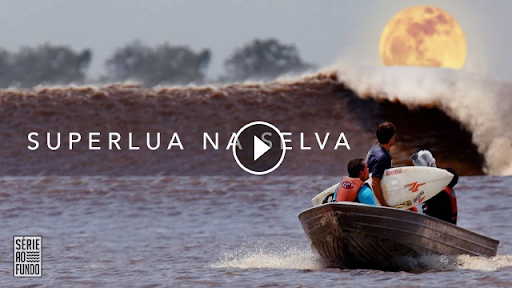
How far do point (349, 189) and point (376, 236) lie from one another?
62 centimetres

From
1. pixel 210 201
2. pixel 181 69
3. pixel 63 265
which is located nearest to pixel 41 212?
pixel 210 201

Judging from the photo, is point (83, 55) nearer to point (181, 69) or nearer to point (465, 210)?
point (181, 69)

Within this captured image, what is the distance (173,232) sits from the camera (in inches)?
672

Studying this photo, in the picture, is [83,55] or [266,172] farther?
[83,55]

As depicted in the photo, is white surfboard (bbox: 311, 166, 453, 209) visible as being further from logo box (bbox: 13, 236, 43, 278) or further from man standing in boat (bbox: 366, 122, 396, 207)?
logo box (bbox: 13, 236, 43, 278)

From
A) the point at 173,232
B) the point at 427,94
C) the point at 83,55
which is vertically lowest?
the point at 173,232

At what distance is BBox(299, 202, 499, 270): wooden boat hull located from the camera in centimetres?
1080

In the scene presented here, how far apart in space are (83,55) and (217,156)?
165 feet

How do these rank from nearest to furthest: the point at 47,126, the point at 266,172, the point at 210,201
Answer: the point at 210,201
the point at 266,172
the point at 47,126

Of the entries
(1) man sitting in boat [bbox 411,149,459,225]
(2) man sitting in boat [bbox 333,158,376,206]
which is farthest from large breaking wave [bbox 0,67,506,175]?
(2) man sitting in boat [bbox 333,158,376,206]

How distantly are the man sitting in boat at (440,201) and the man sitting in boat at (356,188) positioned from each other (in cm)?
101

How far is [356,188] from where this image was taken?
425 inches

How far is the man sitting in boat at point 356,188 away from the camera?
35.1 ft

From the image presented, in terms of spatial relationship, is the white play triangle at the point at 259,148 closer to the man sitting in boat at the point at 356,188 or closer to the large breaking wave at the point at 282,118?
the large breaking wave at the point at 282,118
